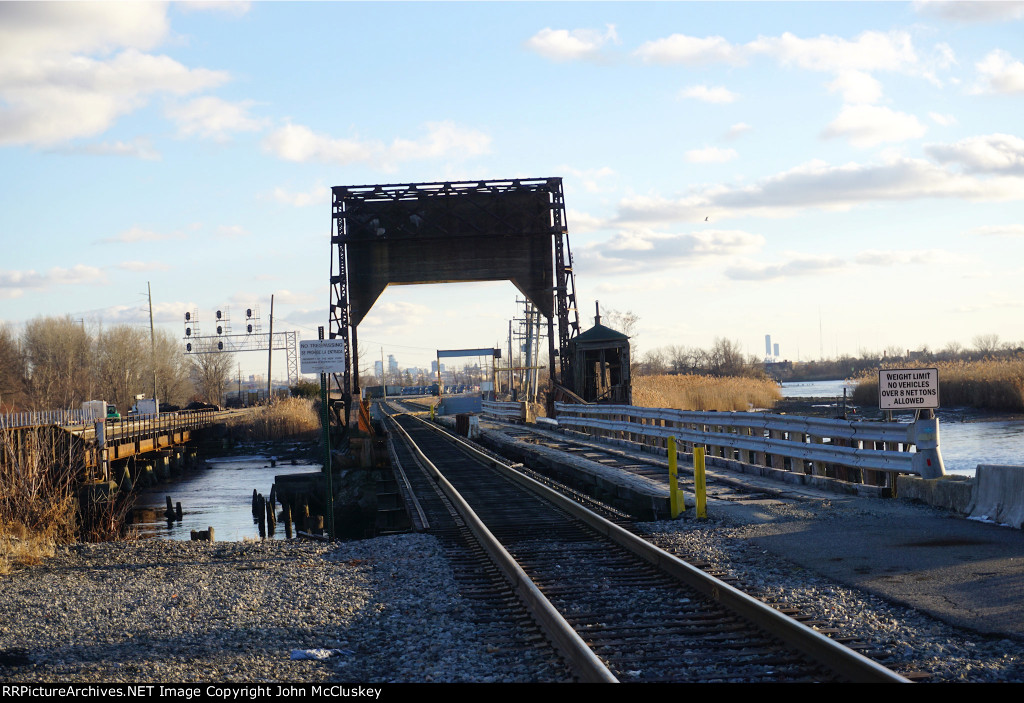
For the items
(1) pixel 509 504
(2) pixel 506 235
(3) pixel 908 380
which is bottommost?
(1) pixel 509 504

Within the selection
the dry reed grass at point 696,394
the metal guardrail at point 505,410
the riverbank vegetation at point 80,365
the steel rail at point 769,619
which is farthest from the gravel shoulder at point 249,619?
the riverbank vegetation at point 80,365

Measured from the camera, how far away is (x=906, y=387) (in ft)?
40.8

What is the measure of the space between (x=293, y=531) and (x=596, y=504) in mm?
13016

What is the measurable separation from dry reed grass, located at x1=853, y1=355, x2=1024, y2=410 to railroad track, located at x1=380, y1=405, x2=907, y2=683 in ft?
133

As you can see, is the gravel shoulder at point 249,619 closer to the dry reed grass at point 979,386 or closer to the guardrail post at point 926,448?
the guardrail post at point 926,448

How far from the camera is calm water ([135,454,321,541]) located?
25.7 m

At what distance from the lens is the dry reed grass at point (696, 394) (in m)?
41.1

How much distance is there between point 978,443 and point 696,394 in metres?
13.1

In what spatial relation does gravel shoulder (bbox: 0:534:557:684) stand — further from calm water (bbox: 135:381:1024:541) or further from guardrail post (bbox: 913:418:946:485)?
calm water (bbox: 135:381:1024:541)

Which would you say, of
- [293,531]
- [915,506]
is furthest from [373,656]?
[293,531]

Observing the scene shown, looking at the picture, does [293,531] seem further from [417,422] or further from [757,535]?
[417,422]

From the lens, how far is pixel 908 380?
12430 millimetres

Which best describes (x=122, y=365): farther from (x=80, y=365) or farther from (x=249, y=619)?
(x=249, y=619)

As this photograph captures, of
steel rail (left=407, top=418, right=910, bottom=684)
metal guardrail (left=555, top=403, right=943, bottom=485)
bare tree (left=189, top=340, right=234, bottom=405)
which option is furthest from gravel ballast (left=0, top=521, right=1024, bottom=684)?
bare tree (left=189, top=340, right=234, bottom=405)
